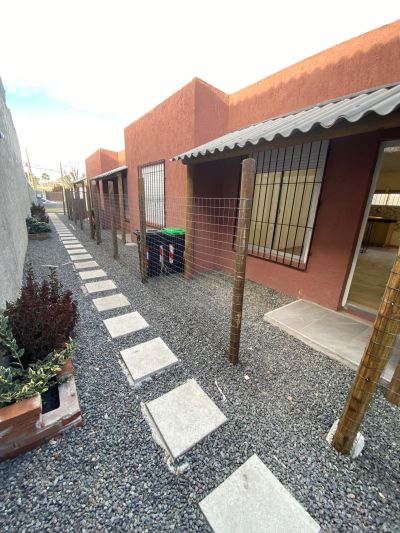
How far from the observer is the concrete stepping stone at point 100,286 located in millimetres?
3910

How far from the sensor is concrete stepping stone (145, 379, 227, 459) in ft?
4.90

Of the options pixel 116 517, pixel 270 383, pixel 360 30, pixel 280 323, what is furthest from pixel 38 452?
pixel 360 30

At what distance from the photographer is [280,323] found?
9.62 ft

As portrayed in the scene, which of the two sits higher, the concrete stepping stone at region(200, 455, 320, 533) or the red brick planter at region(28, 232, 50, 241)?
the red brick planter at region(28, 232, 50, 241)

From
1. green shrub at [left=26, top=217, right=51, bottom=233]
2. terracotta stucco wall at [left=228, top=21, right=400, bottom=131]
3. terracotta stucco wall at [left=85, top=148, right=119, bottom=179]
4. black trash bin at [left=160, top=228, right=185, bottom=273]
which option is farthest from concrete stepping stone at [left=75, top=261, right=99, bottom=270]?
terracotta stucco wall at [left=85, top=148, right=119, bottom=179]

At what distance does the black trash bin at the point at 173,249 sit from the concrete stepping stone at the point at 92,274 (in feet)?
4.43

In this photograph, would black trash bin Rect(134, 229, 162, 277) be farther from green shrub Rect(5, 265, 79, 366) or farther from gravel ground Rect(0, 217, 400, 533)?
green shrub Rect(5, 265, 79, 366)

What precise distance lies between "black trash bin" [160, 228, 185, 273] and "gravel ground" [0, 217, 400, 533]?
7.47 feet

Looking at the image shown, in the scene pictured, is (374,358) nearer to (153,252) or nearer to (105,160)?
(153,252)

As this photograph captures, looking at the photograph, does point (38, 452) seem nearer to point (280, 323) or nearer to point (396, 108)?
point (280, 323)

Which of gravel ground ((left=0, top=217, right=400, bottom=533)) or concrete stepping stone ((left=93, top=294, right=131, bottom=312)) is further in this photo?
concrete stepping stone ((left=93, top=294, right=131, bottom=312))

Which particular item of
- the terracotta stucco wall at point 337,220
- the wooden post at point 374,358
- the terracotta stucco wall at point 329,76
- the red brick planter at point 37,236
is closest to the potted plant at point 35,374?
the wooden post at point 374,358

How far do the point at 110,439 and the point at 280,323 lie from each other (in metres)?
2.27

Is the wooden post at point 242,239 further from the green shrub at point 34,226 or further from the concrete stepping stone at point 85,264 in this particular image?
the green shrub at point 34,226
